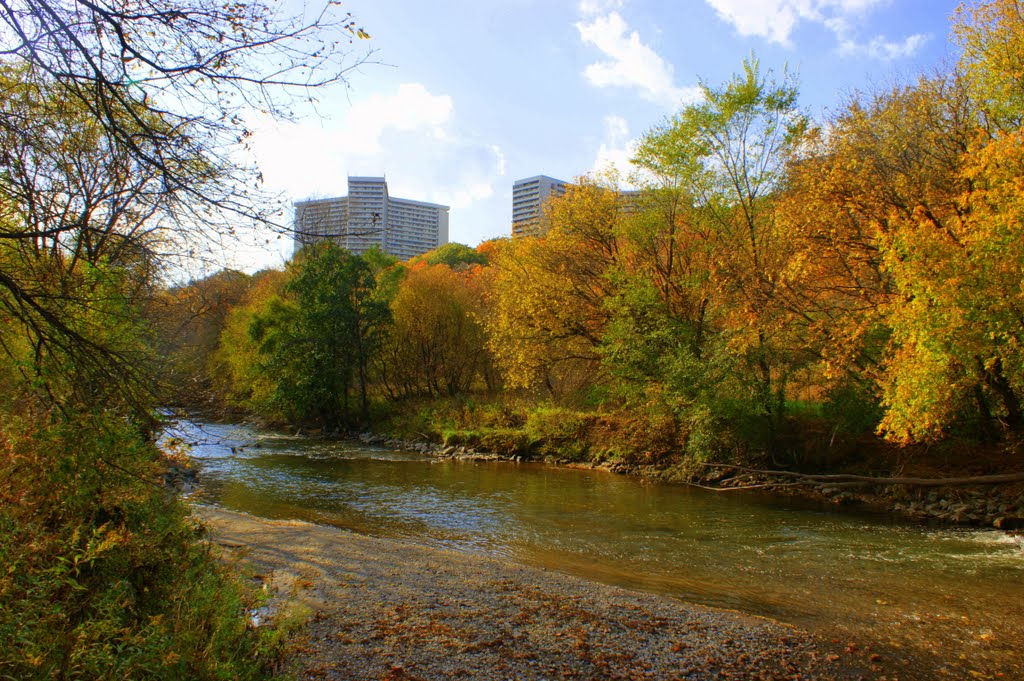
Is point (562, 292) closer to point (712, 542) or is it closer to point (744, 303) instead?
point (744, 303)

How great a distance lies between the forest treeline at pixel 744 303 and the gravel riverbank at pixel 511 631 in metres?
2.95

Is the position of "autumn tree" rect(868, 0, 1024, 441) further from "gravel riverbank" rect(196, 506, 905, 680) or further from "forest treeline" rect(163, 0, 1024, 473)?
"gravel riverbank" rect(196, 506, 905, 680)

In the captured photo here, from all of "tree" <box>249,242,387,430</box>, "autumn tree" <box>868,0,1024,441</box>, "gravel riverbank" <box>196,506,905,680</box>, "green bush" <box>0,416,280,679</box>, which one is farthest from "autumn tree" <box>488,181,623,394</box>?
"green bush" <box>0,416,280,679</box>

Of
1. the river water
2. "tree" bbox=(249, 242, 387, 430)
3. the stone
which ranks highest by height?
"tree" bbox=(249, 242, 387, 430)

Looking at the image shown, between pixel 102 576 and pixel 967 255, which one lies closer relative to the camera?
pixel 102 576

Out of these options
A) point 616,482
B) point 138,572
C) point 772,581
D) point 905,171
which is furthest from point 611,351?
point 138,572

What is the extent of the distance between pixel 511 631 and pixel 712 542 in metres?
7.07

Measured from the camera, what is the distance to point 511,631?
692 cm

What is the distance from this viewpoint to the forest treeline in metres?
13.1

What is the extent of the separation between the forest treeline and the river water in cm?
279

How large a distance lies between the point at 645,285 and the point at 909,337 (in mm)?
10931

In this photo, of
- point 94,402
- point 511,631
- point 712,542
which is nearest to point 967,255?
point 712,542

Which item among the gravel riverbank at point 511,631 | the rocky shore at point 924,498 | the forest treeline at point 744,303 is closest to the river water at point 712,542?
the rocky shore at point 924,498

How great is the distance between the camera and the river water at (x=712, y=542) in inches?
A: 316
